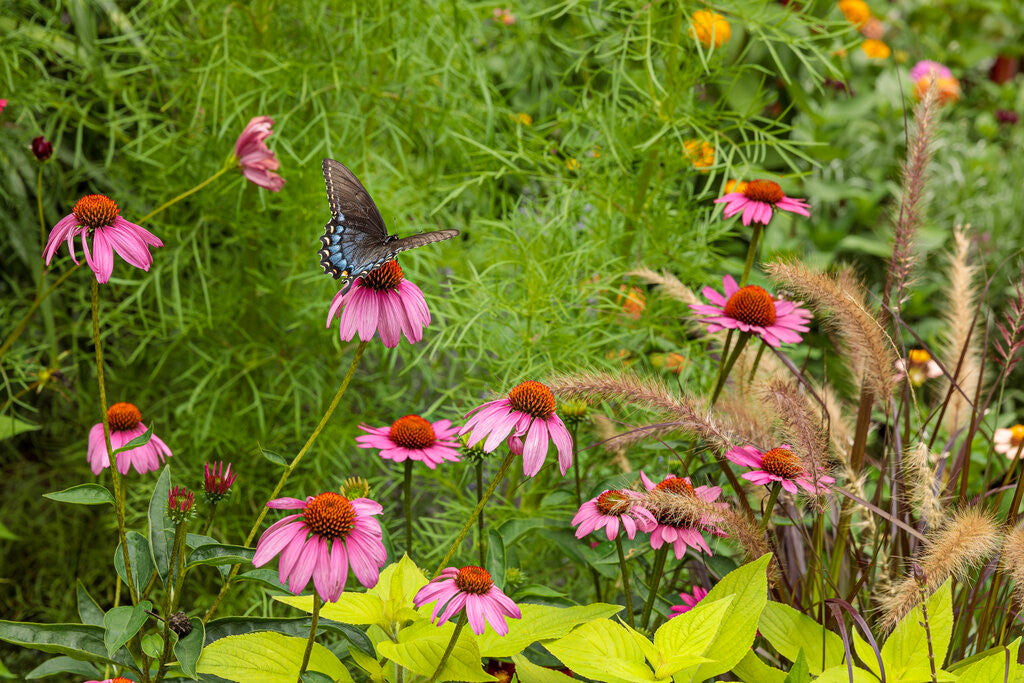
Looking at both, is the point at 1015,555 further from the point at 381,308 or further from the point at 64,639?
the point at 64,639

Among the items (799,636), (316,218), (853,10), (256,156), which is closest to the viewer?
(799,636)

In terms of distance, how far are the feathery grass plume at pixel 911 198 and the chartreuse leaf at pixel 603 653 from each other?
0.58 m

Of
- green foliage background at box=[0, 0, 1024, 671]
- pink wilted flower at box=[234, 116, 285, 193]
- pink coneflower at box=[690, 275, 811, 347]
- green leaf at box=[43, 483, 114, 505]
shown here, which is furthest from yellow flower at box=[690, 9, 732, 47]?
green leaf at box=[43, 483, 114, 505]

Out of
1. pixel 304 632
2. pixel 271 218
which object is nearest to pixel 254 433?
pixel 271 218

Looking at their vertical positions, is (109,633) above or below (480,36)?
below

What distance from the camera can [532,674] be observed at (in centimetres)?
100

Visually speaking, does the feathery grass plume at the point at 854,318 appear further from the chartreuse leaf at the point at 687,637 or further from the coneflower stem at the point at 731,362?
the chartreuse leaf at the point at 687,637

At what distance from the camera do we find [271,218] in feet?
6.21

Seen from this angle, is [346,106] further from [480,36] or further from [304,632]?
[304,632]

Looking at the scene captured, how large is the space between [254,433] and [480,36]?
0.97 meters

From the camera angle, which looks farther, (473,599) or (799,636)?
(799,636)

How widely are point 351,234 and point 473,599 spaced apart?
444mm

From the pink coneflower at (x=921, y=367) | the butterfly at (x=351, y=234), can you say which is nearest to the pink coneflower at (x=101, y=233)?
the butterfly at (x=351, y=234)

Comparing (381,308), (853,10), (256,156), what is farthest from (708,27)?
(853,10)
